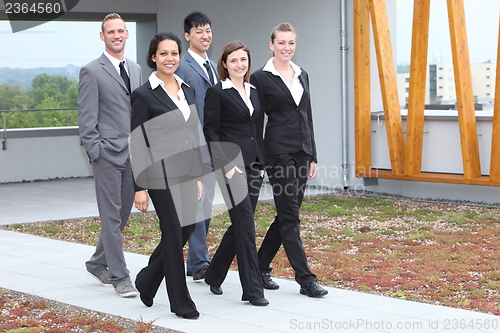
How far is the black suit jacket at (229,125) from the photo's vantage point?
4.69 metres

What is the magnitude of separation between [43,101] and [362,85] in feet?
30.7

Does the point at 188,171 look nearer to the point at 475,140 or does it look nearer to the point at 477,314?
the point at 477,314

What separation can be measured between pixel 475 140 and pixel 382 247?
334cm

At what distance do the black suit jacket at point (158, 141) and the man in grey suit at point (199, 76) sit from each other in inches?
39.8

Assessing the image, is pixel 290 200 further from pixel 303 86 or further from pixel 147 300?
pixel 147 300

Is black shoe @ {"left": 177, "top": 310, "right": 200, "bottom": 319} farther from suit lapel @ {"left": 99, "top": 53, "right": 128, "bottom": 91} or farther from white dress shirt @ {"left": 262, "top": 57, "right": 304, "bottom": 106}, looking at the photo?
suit lapel @ {"left": 99, "top": 53, "right": 128, "bottom": 91}

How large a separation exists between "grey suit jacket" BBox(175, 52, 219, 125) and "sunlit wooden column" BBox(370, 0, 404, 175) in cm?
515

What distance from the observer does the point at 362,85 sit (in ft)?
35.0

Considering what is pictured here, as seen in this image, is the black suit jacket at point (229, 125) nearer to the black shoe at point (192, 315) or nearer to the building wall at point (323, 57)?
the black shoe at point (192, 315)

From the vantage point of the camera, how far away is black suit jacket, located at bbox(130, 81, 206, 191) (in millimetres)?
4375

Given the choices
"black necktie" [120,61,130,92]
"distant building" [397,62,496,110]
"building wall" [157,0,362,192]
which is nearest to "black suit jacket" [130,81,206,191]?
"black necktie" [120,61,130,92]

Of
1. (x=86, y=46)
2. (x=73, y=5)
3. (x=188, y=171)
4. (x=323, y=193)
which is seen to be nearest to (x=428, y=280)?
(x=188, y=171)

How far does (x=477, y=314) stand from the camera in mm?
4395

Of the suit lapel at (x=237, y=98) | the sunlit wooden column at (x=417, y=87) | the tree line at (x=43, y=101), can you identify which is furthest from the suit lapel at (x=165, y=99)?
the tree line at (x=43, y=101)
